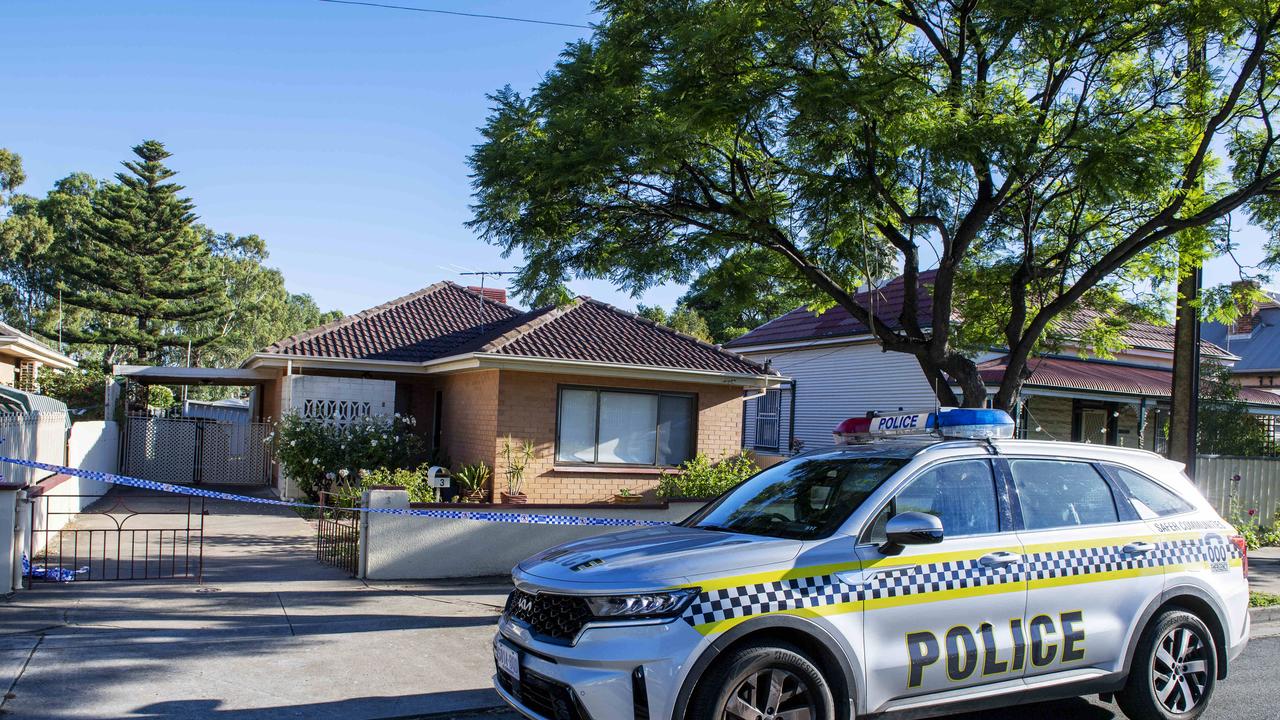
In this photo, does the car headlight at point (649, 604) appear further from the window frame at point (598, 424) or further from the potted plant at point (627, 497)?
the window frame at point (598, 424)

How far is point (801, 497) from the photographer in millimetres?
5547

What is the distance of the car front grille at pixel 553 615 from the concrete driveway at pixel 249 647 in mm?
1554

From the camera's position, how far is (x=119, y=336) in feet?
134

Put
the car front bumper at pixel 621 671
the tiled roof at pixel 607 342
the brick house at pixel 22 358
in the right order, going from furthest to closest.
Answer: the brick house at pixel 22 358, the tiled roof at pixel 607 342, the car front bumper at pixel 621 671

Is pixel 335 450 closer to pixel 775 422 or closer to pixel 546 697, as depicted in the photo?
pixel 775 422

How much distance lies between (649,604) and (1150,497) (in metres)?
3.66

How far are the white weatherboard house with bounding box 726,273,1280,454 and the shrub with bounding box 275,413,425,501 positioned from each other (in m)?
7.80

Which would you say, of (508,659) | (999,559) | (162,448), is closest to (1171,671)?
(999,559)

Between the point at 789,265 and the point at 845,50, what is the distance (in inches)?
109

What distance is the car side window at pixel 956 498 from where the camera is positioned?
520cm

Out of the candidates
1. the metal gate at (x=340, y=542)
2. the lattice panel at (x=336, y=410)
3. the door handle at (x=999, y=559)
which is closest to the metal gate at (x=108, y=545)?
the metal gate at (x=340, y=542)

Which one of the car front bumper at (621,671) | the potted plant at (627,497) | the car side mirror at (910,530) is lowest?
the potted plant at (627,497)

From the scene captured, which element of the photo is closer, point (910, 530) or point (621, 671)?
point (621, 671)

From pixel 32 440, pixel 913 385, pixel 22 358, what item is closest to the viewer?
pixel 32 440
